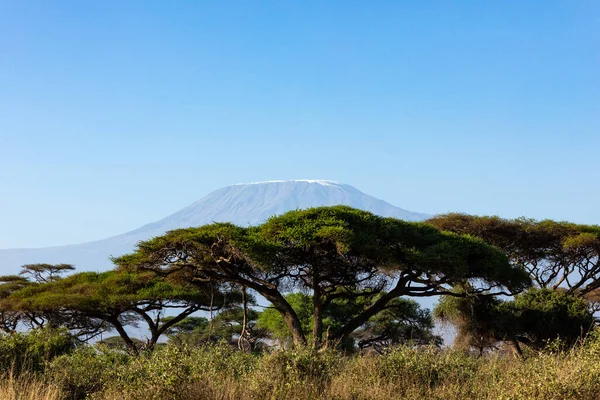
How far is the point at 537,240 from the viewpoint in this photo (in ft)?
101

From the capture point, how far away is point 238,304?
31500 millimetres

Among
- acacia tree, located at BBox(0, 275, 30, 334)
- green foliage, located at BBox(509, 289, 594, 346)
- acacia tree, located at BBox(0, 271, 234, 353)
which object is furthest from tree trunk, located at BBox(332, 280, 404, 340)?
acacia tree, located at BBox(0, 275, 30, 334)

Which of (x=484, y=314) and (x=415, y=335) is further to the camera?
(x=415, y=335)

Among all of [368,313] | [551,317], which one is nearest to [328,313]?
[368,313]

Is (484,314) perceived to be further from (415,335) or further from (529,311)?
(415,335)

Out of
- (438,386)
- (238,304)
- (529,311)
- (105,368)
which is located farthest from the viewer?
(238,304)

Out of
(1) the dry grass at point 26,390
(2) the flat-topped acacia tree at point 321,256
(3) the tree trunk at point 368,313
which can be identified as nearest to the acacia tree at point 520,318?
(2) the flat-topped acacia tree at point 321,256

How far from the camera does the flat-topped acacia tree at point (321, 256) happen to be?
1919 centimetres

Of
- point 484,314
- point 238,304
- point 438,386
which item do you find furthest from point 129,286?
point 438,386

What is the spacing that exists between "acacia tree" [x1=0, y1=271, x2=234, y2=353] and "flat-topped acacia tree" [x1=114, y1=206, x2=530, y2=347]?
364cm

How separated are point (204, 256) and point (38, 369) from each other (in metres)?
9.28

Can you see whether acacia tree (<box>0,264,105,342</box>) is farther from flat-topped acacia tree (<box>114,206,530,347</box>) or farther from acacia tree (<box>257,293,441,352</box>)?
acacia tree (<box>257,293,441,352</box>)

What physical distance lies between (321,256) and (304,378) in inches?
413

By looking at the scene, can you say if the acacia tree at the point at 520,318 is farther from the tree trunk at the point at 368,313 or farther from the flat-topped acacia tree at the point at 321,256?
the tree trunk at the point at 368,313
